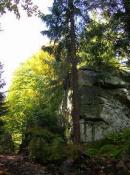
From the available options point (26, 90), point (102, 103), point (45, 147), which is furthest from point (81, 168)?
point (26, 90)

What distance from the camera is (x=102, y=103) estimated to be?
24438mm

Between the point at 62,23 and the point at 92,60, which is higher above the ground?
the point at 62,23

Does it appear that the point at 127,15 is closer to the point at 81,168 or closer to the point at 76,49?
the point at 76,49

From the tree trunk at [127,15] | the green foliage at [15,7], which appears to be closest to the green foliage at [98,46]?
the tree trunk at [127,15]

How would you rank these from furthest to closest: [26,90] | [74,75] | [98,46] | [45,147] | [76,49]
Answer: [26,90] < [76,49] < [74,75] < [98,46] < [45,147]

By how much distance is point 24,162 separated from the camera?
42.7 feet

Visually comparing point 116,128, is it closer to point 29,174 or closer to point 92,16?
point 92,16

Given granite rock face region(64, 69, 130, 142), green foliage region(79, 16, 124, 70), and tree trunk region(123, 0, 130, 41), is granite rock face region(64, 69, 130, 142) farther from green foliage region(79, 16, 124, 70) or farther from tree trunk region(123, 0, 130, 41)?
tree trunk region(123, 0, 130, 41)

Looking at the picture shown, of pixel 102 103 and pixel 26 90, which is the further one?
pixel 26 90

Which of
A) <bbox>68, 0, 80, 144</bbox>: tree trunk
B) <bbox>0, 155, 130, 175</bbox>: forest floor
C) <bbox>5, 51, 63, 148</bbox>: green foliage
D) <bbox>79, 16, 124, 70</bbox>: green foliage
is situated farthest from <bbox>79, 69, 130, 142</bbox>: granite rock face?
<bbox>5, 51, 63, 148</bbox>: green foliage

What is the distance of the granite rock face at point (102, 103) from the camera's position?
2369cm

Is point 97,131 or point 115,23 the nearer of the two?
point 115,23

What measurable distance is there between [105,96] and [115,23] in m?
5.83

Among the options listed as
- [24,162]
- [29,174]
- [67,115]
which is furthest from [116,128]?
[29,174]
